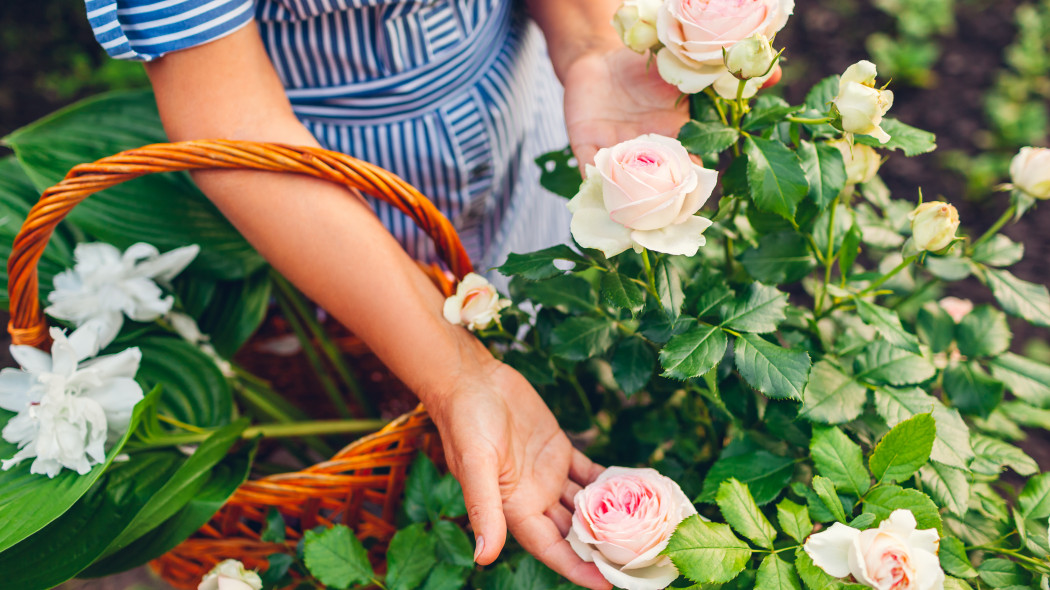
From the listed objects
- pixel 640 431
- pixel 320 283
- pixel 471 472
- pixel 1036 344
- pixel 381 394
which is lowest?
pixel 1036 344

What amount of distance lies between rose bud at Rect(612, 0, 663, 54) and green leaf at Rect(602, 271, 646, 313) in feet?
0.83

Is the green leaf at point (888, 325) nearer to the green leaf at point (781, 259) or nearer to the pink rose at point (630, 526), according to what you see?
the green leaf at point (781, 259)

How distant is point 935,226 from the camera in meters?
0.62

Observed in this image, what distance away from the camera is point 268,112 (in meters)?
0.84

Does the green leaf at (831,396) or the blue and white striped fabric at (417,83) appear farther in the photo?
the blue and white striped fabric at (417,83)

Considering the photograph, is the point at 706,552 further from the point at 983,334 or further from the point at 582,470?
the point at 983,334

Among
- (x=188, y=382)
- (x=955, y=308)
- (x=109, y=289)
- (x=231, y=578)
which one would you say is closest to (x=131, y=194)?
(x=109, y=289)

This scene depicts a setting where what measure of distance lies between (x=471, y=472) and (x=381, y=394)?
0.69m

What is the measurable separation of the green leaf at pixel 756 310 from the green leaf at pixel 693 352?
2 cm

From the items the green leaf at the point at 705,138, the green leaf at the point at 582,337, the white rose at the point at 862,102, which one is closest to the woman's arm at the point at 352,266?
the green leaf at the point at 582,337

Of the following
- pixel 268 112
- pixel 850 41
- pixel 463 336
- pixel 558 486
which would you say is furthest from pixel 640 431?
pixel 850 41

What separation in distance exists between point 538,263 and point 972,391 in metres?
0.53

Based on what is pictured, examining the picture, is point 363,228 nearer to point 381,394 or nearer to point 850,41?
point 381,394

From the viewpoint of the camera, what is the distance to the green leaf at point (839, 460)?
0.63 meters
